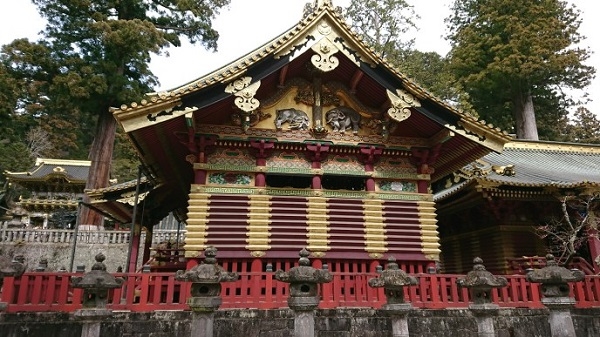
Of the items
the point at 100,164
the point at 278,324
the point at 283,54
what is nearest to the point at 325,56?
the point at 283,54

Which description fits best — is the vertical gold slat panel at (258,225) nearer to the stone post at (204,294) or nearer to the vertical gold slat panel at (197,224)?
the vertical gold slat panel at (197,224)

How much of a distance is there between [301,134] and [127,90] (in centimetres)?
1661

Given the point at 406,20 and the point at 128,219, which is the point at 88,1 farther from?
the point at 406,20

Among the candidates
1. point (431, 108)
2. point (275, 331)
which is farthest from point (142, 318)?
point (431, 108)

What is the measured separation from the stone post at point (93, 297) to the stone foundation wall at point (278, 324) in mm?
807

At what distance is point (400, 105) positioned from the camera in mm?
10938

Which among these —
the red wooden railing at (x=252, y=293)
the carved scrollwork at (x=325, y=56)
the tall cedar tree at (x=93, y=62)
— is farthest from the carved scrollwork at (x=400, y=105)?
the tall cedar tree at (x=93, y=62)

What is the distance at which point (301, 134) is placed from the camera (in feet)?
36.9

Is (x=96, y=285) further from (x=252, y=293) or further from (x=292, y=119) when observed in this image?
(x=292, y=119)

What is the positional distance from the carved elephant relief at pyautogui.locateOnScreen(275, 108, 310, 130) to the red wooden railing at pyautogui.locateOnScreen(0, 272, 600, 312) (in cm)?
404

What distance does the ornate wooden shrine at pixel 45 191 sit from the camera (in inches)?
1246

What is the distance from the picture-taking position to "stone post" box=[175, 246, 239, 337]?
6672 millimetres

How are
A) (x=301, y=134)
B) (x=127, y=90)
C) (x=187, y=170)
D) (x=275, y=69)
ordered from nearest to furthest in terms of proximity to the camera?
(x=275, y=69) < (x=301, y=134) < (x=187, y=170) < (x=127, y=90)

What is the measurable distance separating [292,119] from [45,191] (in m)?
29.8
